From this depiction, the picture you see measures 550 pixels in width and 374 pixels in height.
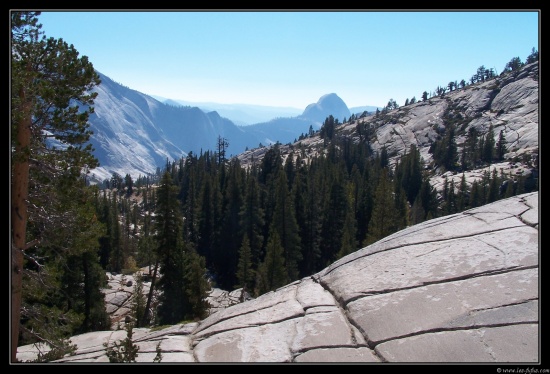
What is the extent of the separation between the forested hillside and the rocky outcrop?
3.71m

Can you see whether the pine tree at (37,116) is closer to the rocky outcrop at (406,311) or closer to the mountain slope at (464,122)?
the rocky outcrop at (406,311)

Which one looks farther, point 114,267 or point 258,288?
point 114,267

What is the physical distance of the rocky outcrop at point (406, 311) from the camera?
682cm

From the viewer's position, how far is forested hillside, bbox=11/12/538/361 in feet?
32.9

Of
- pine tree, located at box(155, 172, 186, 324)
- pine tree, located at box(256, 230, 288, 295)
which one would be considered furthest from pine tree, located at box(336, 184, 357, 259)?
pine tree, located at box(155, 172, 186, 324)

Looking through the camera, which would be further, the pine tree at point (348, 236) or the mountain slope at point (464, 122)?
the mountain slope at point (464, 122)

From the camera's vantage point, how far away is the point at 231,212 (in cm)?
5528

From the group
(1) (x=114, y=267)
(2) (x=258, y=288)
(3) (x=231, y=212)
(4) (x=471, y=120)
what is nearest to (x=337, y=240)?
(3) (x=231, y=212)

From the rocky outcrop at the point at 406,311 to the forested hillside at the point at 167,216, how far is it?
3.71 metres

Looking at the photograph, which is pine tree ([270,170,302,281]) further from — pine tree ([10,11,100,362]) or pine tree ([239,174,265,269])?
pine tree ([10,11,100,362])

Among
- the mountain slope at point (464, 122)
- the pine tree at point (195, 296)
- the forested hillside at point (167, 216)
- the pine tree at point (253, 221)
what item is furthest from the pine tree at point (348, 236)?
the mountain slope at point (464, 122)
